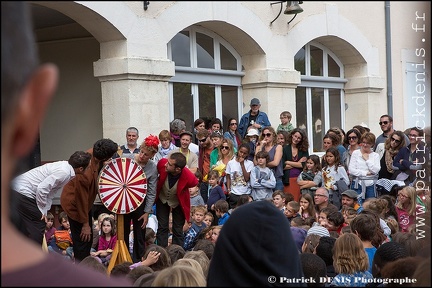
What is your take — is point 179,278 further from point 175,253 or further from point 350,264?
point 175,253

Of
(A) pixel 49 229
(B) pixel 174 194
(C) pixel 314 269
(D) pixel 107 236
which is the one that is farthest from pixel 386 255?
(A) pixel 49 229

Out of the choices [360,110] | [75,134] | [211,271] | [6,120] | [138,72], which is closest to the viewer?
[6,120]

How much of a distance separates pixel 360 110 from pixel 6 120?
1510 cm

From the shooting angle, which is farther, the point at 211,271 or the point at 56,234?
the point at 56,234

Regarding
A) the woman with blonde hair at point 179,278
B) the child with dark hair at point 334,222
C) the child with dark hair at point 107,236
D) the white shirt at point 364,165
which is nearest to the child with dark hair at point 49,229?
the child with dark hair at point 107,236

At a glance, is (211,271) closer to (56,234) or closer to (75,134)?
(56,234)

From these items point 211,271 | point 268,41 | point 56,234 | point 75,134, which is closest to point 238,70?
point 268,41

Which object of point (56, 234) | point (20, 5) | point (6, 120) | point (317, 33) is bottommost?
point (56, 234)

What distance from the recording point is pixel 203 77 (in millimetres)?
12852

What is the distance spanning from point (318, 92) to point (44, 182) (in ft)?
29.7

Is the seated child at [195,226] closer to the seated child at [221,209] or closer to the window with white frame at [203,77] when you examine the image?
the seated child at [221,209]

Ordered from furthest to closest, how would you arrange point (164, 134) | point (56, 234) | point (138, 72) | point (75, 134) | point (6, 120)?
point (75, 134) → point (138, 72) → point (164, 134) → point (56, 234) → point (6, 120)

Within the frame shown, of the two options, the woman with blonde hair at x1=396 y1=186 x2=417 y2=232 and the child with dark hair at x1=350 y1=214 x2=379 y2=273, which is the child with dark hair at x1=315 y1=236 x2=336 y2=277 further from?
the woman with blonde hair at x1=396 y1=186 x2=417 y2=232

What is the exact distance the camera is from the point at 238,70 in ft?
44.3
